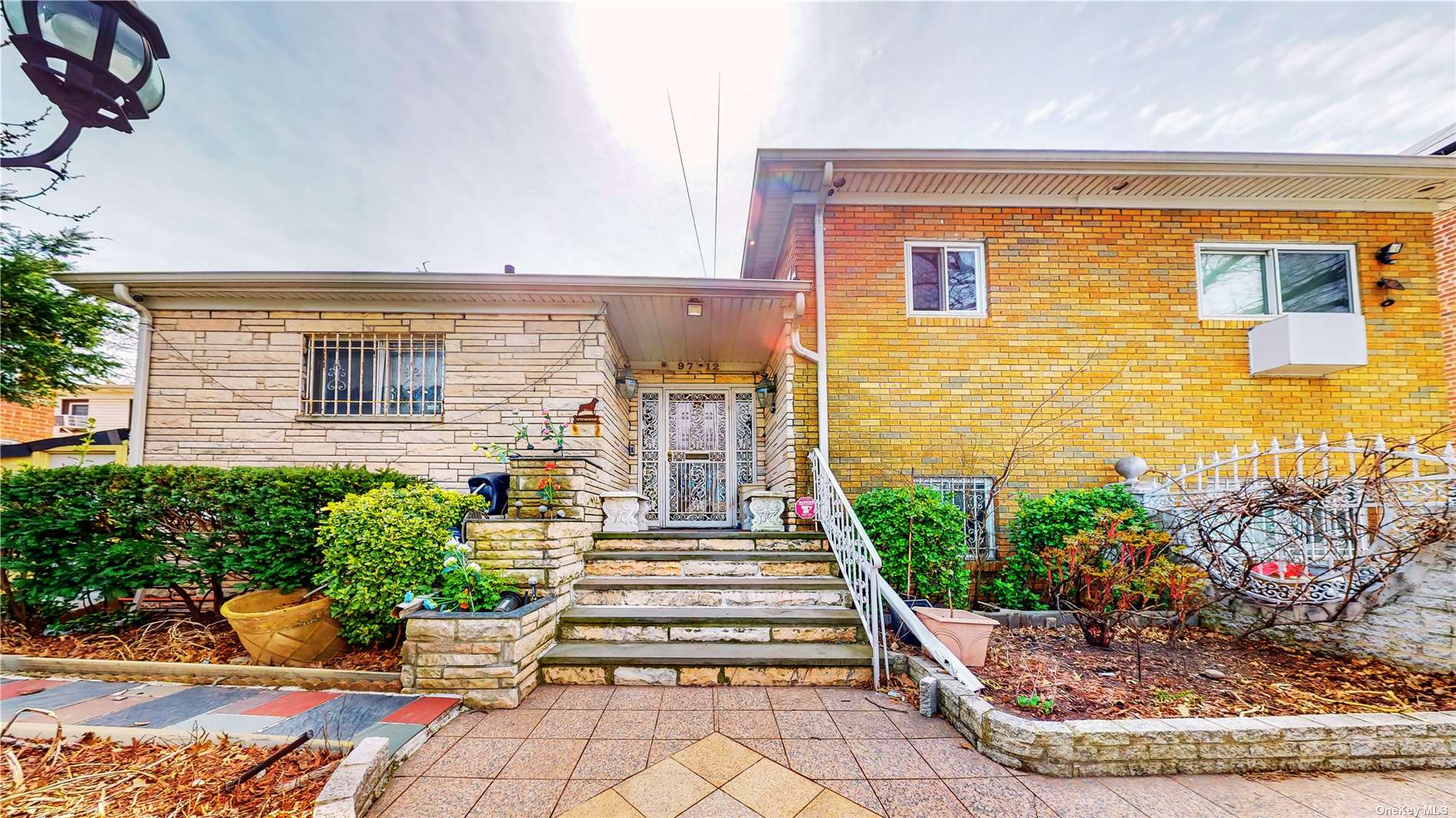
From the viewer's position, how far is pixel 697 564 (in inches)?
178

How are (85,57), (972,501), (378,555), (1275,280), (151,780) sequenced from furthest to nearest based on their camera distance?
(1275,280), (972,501), (378,555), (151,780), (85,57)

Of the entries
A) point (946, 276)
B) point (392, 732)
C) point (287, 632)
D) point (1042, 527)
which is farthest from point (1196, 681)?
point (287, 632)

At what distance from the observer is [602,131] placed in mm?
9078

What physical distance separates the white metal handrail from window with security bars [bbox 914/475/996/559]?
1.15m

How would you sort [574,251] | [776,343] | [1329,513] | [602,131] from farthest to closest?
[574,251] → [602,131] → [776,343] → [1329,513]

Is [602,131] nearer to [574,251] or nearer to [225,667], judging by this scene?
[574,251]

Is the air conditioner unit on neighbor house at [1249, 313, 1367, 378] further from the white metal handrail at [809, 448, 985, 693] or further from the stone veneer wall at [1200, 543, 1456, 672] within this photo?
the white metal handrail at [809, 448, 985, 693]

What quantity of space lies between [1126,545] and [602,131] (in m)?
9.42

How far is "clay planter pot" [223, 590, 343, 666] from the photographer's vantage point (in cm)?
345

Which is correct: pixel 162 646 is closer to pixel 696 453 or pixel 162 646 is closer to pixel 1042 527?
pixel 696 453

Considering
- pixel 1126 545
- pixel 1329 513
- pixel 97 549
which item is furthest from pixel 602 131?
pixel 1329 513

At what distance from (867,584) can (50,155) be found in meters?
4.52

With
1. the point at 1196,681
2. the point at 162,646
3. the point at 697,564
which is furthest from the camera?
the point at 697,564

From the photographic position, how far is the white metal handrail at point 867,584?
3.30 metres
